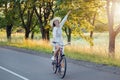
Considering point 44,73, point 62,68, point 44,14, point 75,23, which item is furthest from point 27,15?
point 62,68

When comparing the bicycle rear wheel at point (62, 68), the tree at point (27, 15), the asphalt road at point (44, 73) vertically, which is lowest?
the asphalt road at point (44, 73)

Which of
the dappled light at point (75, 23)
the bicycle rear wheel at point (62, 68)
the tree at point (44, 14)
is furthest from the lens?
the tree at point (44, 14)

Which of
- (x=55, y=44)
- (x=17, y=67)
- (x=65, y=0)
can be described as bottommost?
(x=17, y=67)

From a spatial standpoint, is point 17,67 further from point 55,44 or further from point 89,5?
point 89,5

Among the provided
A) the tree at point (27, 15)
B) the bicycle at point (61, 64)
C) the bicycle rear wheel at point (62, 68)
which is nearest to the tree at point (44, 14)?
the tree at point (27, 15)

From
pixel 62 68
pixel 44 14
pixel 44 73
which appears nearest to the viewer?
pixel 62 68

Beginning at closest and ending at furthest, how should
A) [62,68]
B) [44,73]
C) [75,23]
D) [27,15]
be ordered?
1. [62,68]
2. [44,73]
3. [75,23]
4. [27,15]

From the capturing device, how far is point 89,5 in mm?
25297

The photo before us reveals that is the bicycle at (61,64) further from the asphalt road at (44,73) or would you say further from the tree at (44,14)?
the tree at (44,14)

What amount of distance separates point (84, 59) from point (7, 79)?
17.3 ft

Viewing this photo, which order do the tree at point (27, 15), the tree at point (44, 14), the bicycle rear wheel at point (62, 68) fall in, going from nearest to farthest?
the bicycle rear wheel at point (62, 68) < the tree at point (44, 14) < the tree at point (27, 15)

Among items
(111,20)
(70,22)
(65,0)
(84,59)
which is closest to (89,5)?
(65,0)

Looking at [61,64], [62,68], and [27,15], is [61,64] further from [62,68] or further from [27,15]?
[27,15]

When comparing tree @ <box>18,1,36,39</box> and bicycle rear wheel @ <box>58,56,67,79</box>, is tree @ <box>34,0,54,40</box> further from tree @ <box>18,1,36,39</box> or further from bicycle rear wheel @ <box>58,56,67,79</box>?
bicycle rear wheel @ <box>58,56,67,79</box>
